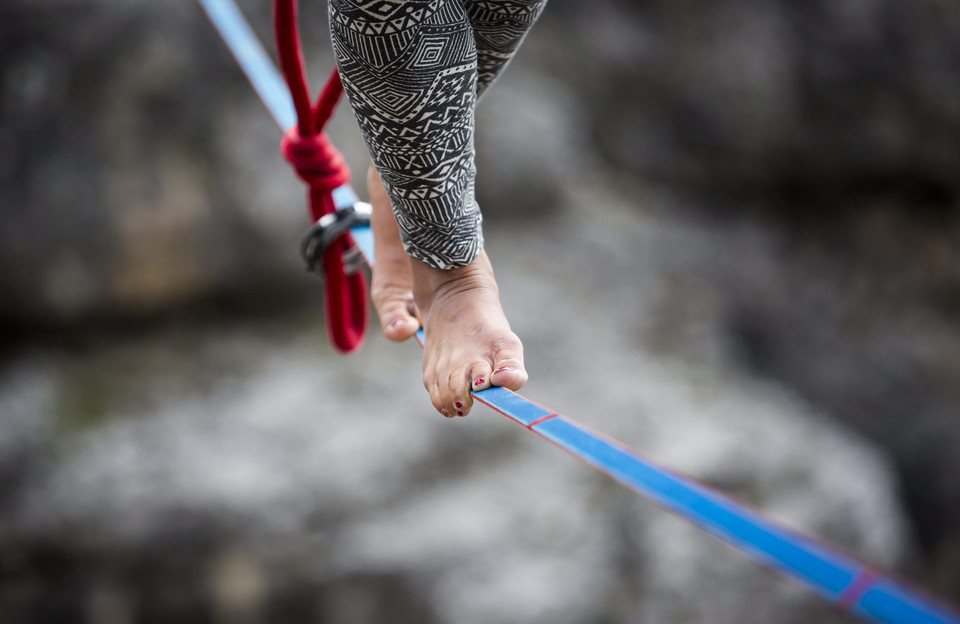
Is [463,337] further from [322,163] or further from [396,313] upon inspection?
[322,163]

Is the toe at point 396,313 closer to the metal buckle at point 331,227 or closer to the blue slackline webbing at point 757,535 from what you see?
the metal buckle at point 331,227

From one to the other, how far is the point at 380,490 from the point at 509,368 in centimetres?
96

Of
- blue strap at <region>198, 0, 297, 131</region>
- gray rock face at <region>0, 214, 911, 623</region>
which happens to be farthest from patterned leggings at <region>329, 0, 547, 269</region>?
gray rock face at <region>0, 214, 911, 623</region>

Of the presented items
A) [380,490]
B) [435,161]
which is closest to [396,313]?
[435,161]

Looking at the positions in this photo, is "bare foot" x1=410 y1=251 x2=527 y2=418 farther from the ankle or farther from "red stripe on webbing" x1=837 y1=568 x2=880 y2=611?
"red stripe on webbing" x1=837 y1=568 x2=880 y2=611

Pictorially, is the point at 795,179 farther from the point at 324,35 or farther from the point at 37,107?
the point at 37,107

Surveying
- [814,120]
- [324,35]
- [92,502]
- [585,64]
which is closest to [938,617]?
[92,502]

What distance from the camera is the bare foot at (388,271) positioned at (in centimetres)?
47

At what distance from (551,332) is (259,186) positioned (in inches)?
24.7

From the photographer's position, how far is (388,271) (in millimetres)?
491

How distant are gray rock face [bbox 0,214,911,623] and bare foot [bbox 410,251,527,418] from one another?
896 mm

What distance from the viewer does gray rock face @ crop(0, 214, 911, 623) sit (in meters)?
1.22

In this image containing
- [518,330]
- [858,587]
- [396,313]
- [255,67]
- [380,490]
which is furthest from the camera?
[518,330]

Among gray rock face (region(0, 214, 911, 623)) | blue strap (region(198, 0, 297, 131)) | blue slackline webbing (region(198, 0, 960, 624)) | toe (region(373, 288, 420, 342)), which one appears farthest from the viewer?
gray rock face (region(0, 214, 911, 623))
